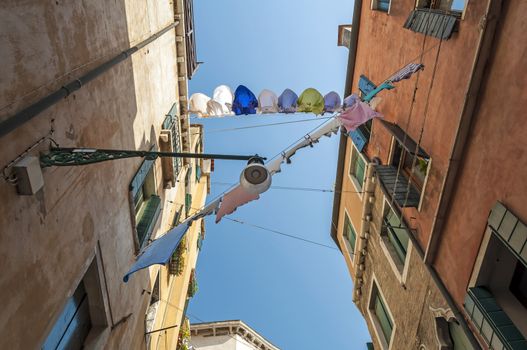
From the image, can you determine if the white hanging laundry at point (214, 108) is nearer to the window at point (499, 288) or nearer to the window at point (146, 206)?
the window at point (146, 206)

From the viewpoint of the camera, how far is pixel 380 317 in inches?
493

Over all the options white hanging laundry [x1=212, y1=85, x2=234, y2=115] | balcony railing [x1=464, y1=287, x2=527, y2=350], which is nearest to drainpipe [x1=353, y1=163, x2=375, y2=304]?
white hanging laundry [x1=212, y1=85, x2=234, y2=115]

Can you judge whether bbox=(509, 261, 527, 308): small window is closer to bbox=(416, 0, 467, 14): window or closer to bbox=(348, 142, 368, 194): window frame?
bbox=(416, 0, 467, 14): window

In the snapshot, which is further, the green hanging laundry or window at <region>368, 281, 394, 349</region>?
the green hanging laundry

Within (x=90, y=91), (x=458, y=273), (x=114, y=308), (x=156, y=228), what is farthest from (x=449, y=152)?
(x=156, y=228)

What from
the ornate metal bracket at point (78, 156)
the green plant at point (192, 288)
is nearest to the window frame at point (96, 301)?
the ornate metal bracket at point (78, 156)

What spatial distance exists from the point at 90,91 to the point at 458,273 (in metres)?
7.77

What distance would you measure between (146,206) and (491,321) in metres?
9.58

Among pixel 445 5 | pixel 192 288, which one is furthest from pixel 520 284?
pixel 192 288

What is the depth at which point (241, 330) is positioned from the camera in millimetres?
37656

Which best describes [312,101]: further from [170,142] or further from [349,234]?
[349,234]

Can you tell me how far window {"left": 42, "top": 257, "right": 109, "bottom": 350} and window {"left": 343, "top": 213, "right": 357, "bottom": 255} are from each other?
9.42 metres

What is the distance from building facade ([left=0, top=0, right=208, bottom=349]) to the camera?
5082mm

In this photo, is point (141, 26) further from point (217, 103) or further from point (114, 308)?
point (114, 308)
